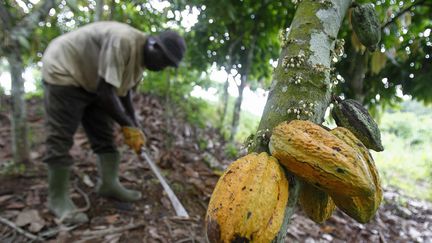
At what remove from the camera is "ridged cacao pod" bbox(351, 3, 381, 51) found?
1013 mm

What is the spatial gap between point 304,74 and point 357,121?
0.19 metres

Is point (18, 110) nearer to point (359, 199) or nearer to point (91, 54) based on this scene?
point (91, 54)

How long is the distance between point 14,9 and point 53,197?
130 centimetres

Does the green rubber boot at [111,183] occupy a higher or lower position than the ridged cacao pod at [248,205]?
lower

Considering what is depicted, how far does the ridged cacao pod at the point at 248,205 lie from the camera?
2.12 feet

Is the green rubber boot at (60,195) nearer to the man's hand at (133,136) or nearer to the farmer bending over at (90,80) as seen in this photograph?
the farmer bending over at (90,80)

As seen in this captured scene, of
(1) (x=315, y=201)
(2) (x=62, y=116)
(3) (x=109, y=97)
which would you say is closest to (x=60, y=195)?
(2) (x=62, y=116)

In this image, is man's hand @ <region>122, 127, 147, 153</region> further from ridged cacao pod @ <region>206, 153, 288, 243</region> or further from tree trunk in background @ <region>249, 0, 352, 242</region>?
ridged cacao pod @ <region>206, 153, 288, 243</region>

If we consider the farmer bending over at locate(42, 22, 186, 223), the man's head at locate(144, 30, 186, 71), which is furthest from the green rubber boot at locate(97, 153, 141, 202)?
the man's head at locate(144, 30, 186, 71)

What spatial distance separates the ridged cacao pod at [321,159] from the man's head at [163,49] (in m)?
1.78

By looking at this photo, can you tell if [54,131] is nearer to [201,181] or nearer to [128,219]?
[128,219]

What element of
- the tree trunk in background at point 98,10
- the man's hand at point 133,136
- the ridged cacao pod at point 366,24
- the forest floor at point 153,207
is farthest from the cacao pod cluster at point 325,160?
the tree trunk in background at point 98,10

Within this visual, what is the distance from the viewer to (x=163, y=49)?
2.35 m

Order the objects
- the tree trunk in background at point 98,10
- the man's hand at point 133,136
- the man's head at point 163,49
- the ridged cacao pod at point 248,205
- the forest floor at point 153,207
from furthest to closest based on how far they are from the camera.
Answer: the tree trunk in background at point 98,10, the man's hand at point 133,136, the man's head at point 163,49, the forest floor at point 153,207, the ridged cacao pod at point 248,205
